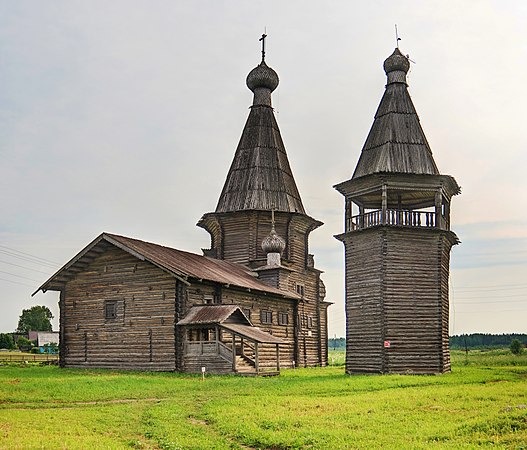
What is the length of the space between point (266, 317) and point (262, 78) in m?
20.0

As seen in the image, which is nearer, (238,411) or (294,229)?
(238,411)

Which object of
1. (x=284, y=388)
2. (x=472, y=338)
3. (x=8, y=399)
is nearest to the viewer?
(x=8, y=399)

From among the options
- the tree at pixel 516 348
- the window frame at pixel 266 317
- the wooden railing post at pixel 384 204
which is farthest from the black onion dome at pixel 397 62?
the tree at pixel 516 348

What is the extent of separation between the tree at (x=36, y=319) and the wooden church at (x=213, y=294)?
80.6 metres

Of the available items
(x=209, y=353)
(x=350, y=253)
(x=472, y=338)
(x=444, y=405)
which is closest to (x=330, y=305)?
(x=350, y=253)

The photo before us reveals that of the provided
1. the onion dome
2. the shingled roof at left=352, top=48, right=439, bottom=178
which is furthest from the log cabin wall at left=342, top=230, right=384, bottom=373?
the onion dome

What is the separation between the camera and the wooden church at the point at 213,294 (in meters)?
33.5

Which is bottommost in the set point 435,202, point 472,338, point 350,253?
point 472,338

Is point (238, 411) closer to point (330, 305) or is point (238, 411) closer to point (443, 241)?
point (443, 241)

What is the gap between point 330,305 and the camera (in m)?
54.8

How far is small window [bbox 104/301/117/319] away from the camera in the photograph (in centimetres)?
3597

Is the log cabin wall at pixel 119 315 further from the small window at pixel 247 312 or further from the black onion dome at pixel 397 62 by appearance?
the black onion dome at pixel 397 62

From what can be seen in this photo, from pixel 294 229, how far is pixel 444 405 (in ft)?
103

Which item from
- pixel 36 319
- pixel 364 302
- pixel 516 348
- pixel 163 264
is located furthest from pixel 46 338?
pixel 364 302
